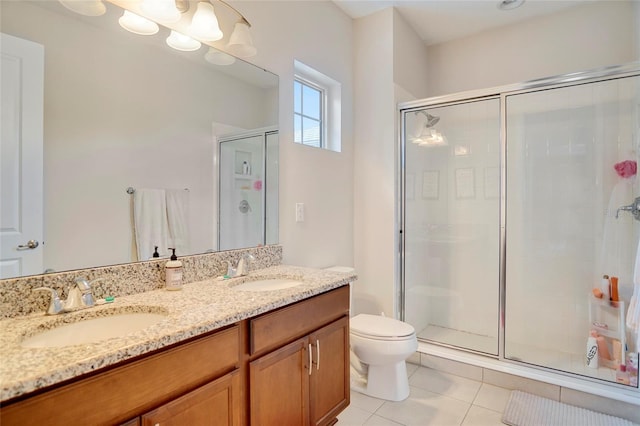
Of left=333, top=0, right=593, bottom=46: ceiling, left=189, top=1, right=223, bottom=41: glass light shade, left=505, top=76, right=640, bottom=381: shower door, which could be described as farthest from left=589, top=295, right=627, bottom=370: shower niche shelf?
left=189, top=1, right=223, bottom=41: glass light shade

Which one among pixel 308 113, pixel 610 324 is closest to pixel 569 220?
pixel 610 324

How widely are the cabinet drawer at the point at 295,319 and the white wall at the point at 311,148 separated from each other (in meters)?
0.58

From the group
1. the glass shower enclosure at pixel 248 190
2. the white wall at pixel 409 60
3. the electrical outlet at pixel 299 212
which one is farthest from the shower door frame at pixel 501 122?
the glass shower enclosure at pixel 248 190

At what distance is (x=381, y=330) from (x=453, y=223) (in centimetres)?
137

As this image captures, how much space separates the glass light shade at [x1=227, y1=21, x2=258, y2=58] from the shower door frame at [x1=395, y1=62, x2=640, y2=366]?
1.37m

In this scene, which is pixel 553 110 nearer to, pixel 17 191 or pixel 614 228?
pixel 614 228

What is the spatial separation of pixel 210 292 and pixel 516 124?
8.37 ft

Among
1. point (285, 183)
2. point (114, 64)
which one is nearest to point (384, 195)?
point (285, 183)

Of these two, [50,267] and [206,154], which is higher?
[206,154]

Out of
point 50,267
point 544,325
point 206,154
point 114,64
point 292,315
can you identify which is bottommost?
point 544,325

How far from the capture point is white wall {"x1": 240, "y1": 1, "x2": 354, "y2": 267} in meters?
2.08

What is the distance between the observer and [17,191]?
1.11 m

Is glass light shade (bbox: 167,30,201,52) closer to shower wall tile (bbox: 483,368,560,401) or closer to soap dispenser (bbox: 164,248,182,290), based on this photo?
soap dispenser (bbox: 164,248,182,290)

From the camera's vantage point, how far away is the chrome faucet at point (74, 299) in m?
1.09
